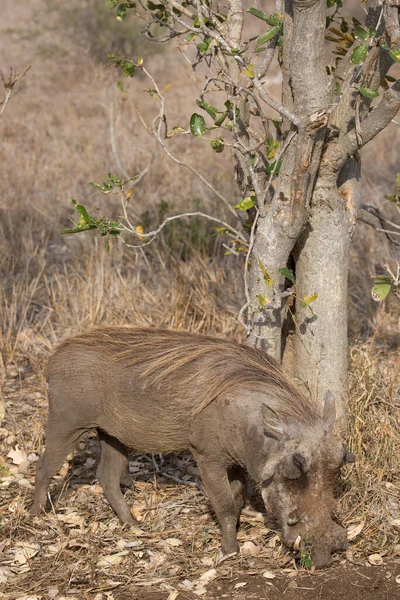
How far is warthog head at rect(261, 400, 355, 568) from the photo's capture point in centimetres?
327

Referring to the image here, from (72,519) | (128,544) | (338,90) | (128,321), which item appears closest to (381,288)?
(338,90)

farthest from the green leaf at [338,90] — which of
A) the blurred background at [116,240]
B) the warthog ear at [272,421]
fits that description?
the warthog ear at [272,421]

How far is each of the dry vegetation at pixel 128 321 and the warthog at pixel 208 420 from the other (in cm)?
20

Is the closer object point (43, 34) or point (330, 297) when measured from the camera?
point (330, 297)

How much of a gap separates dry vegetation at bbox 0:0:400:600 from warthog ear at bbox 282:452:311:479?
56 cm

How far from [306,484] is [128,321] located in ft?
8.67

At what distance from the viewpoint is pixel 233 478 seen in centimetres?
386

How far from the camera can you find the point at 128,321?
570 centimetres

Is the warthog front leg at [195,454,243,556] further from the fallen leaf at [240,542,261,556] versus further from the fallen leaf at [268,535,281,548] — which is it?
the fallen leaf at [268,535,281,548]

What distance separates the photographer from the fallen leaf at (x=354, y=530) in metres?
3.67

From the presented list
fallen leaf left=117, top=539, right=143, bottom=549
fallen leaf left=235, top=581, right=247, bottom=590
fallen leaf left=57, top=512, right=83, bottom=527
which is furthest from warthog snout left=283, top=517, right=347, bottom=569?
fallen leaf left=57, top=512, right=83, bottom=527

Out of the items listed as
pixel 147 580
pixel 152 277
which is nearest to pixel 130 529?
pixel 147 580

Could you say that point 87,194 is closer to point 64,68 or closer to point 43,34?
point 64,68

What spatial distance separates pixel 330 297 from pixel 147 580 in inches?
62.2
